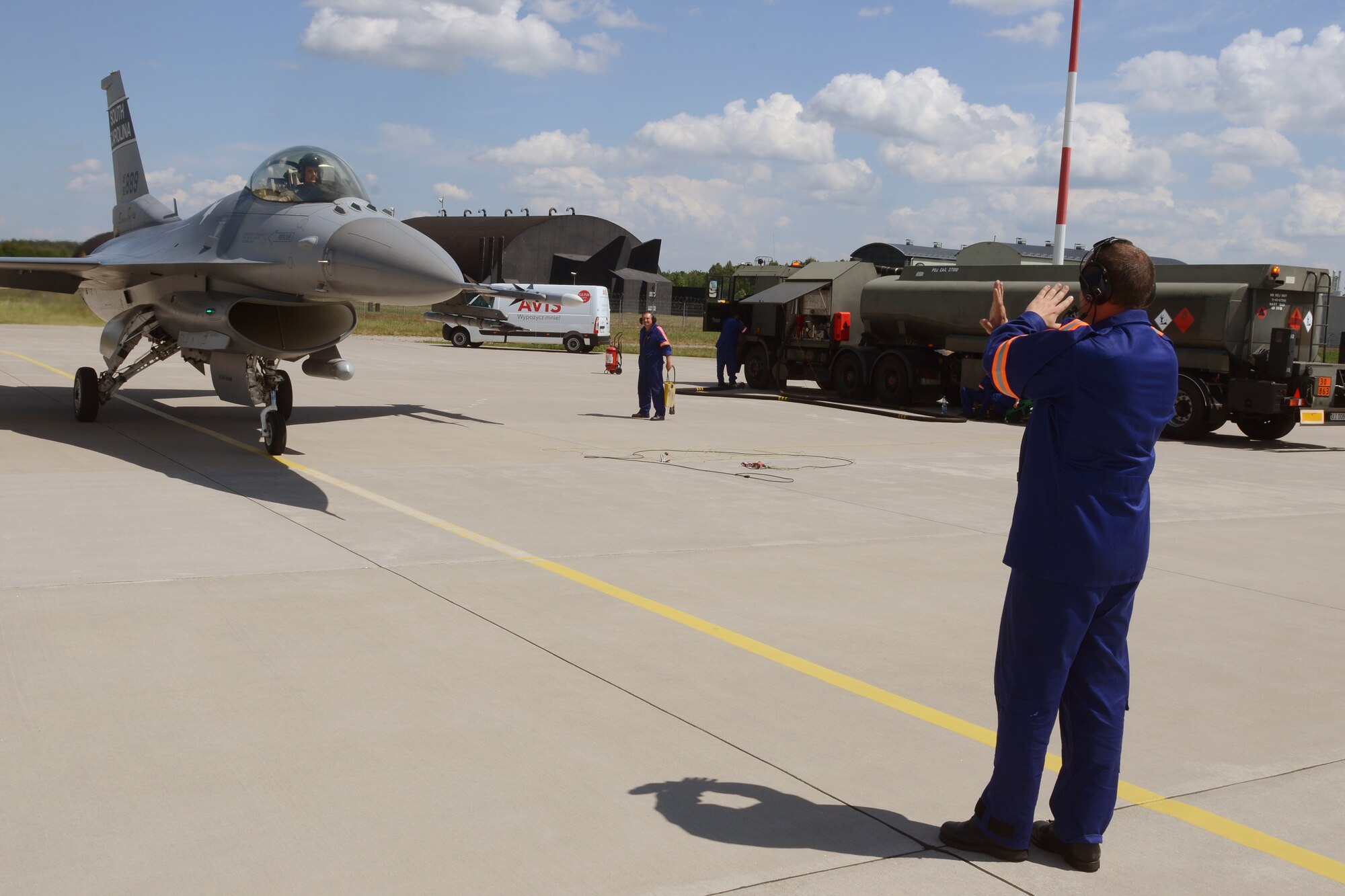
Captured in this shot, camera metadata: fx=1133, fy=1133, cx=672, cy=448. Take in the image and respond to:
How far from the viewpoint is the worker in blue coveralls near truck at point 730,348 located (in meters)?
24.5

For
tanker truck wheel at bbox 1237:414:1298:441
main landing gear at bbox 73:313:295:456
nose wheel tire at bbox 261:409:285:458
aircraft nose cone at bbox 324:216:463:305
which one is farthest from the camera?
tanker truck wheel at bbox 1237:414:1298:441

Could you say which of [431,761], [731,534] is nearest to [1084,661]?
[431,761]

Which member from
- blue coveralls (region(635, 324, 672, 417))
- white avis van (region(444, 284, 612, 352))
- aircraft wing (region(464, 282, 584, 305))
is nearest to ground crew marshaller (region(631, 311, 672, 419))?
blue coveralls (region(635, 324, 672, 417))

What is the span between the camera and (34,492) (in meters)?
9.26

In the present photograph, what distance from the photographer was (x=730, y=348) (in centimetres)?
2473

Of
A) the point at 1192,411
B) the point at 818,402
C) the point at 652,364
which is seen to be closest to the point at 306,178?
the point at 652,364

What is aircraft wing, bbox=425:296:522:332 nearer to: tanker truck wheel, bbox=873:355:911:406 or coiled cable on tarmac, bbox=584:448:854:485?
coiled cable on tarmac, bbox=584:448:854:485

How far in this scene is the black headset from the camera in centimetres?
358

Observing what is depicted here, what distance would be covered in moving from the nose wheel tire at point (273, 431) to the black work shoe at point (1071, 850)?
9.70 metres

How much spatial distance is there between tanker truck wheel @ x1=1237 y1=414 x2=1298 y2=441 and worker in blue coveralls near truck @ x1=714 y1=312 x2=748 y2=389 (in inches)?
394

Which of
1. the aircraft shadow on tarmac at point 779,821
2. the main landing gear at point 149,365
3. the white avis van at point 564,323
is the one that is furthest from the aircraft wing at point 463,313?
the white avis van at point 564,323

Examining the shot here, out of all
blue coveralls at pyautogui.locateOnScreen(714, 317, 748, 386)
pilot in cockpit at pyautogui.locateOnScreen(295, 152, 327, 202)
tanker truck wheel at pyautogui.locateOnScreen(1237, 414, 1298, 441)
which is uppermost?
pilot in cockpit at pyautogui.locateOnScreen(295, 152, 327, 202)

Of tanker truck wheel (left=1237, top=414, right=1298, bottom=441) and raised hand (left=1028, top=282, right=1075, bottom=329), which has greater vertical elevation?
raised hand (left=1028, top=282, right=1075, bottom=329)

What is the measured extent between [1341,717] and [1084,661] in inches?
89.8
